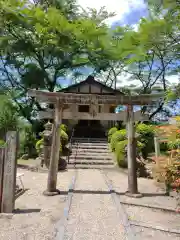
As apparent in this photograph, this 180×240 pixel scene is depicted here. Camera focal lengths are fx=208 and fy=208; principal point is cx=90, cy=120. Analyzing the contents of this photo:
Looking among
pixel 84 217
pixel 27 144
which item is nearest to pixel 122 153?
pixel 84 217

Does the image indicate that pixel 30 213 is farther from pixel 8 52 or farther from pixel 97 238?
pixel 8 52

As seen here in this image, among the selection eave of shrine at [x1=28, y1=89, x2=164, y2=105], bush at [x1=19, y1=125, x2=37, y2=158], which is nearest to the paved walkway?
eave of shrine at [x1=28, y1=89, x2=164, y2=105]

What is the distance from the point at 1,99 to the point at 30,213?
13771mm

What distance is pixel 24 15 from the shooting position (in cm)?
1770

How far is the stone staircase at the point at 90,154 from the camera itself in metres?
12.7

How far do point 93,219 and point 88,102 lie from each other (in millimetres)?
3814

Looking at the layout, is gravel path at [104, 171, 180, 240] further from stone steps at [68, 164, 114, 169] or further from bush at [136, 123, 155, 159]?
bush at [136, 123, 155, 159]

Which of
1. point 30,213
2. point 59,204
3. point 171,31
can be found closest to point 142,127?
point 171,31

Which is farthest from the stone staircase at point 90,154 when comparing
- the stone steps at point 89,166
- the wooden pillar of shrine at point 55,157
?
the wooden pillar of shrine at point 55,157

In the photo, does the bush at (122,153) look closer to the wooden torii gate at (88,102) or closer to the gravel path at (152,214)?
the gravel path at (152,214)

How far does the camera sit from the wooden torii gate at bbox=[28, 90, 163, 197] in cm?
687

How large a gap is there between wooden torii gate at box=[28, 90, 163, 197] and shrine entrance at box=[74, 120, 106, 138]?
12237 millimetres

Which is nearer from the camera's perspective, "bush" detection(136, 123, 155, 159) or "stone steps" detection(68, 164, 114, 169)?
"stone steps" detection(68, 164, 114, 169)

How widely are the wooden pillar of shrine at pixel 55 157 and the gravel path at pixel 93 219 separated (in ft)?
2.76
